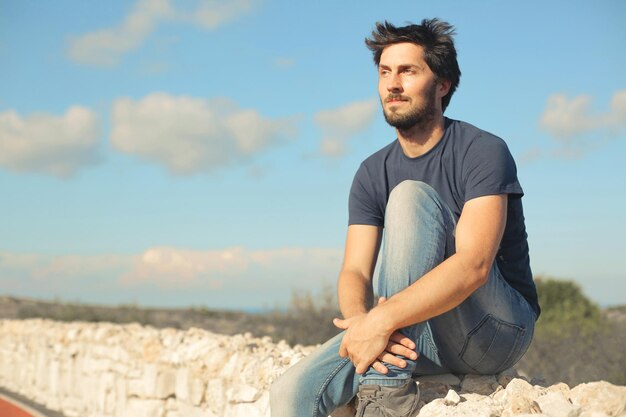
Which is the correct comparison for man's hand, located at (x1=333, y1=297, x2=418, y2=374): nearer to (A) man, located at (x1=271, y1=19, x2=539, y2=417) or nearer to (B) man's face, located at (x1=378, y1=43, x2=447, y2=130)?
(A) man, located at (x1=271, y1=19, x2=539, y2=417)

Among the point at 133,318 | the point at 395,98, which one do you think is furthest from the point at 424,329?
the point at 133,318

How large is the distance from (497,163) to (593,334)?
10786 mm

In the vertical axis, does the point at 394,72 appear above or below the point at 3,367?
above

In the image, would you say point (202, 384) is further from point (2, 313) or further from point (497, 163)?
point (2, 313)

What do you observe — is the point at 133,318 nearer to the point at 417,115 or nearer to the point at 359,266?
the point at 359,266

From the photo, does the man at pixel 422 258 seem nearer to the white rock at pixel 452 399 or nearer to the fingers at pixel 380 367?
the fingers at pixel 380 367

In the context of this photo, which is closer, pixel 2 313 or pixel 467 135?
pixel 467 135

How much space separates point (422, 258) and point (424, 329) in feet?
1.33

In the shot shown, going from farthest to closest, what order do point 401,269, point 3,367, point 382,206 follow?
1. point 3,367
2. point 382,206
3. point 401,269

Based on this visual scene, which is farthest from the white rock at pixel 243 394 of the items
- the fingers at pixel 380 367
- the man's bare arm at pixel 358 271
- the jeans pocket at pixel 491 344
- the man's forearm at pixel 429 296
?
the man's forearm at pixel 429 296

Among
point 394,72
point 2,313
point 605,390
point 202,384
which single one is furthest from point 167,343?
point 2,313

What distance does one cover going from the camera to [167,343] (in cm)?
617

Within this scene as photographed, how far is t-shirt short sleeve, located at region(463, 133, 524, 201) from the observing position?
2857 millimetres

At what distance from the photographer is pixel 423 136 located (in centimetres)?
325
